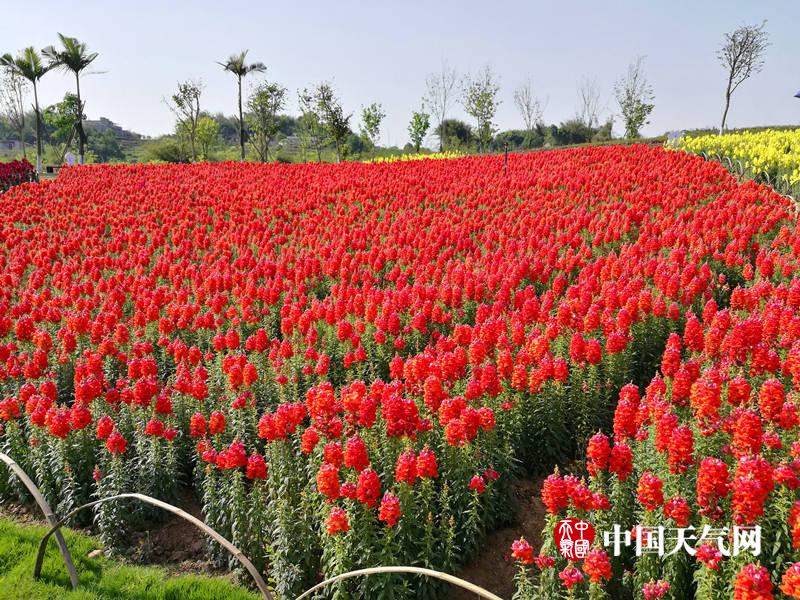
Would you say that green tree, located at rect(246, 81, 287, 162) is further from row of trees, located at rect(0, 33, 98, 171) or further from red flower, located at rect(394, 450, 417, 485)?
red flower, located at rect(394, 450, 417, 485)

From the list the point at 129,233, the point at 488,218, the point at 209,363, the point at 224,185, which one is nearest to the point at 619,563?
the point at 209,363

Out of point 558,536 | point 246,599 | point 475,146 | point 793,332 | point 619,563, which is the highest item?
point 475,146

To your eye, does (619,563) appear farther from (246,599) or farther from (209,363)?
(209,363)

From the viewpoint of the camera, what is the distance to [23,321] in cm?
858

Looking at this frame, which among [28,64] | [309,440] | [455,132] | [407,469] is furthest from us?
[455,132]

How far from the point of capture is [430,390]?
540 cm

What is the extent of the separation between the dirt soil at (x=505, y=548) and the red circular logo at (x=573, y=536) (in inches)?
44.0

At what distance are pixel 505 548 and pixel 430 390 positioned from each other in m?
1.52

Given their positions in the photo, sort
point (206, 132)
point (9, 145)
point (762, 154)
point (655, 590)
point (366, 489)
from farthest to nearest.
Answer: point (9, 145), point (206, 132), point (762, 154), point (366, 489), point (655, 590)

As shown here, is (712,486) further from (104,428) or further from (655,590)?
(104,428)

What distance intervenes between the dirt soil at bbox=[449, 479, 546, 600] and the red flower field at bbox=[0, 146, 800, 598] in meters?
0.17

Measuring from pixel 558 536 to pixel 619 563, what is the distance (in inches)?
30.2

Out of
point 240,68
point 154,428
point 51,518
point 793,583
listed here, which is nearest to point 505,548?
point 793,583

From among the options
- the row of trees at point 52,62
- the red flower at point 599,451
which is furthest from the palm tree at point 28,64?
the red flower at point 599,451
